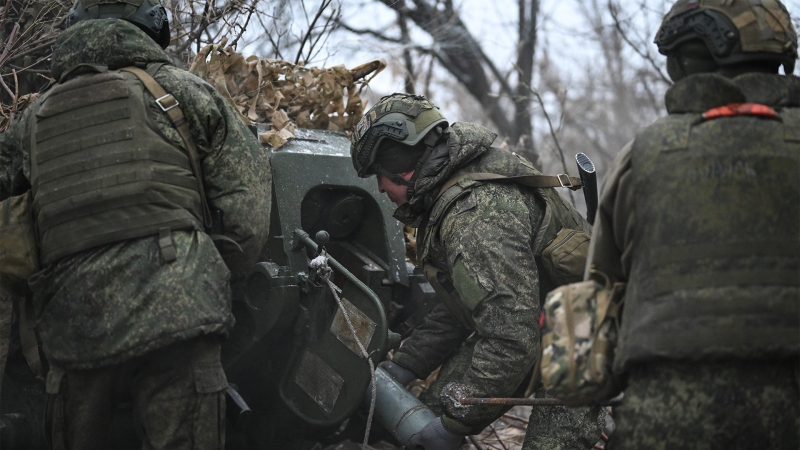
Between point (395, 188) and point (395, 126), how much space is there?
304 millimetres

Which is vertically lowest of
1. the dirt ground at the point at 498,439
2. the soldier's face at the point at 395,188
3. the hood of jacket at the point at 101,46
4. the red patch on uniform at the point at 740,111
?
the dirt ground at the point at 498,439

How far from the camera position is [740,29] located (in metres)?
2.60

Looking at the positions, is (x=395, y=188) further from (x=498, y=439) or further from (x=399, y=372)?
(x=498, y=439)

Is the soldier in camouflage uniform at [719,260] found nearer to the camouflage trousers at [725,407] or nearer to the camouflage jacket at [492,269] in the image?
the camouflage trousers at [725,407]

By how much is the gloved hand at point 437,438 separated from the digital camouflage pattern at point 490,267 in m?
0.06

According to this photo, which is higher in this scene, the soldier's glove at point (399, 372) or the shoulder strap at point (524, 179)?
the shoulder strap at point (524, 179)

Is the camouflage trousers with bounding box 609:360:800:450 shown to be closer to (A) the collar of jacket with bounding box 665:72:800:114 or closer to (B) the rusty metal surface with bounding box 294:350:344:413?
(A) the collar of jacket with bounding box 665:72:800:114

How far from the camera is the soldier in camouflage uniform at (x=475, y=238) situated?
3664mm

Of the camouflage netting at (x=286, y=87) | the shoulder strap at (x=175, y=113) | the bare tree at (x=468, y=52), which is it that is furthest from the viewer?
the bare tree at (x=468, y=52)

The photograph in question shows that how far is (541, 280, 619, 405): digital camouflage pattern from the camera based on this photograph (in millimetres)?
2643

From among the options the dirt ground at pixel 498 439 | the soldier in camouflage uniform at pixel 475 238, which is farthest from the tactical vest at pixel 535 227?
the dirt ground at pixel 498 439

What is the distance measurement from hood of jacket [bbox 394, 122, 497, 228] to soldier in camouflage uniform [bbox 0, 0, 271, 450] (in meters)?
1.01

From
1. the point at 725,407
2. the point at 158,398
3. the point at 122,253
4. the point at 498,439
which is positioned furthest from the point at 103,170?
the point at 498,439

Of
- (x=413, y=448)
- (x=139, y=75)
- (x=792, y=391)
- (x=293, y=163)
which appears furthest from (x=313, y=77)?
(x=792, y=391)
